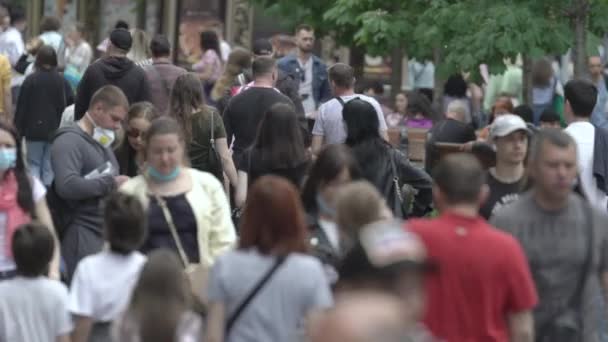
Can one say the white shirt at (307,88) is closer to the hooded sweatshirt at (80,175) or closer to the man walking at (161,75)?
the man walking at (161,75)

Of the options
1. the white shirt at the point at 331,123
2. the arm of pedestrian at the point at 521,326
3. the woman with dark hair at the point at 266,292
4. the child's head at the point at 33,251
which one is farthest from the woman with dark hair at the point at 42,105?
the arm of pedestrian at the point at 521,326

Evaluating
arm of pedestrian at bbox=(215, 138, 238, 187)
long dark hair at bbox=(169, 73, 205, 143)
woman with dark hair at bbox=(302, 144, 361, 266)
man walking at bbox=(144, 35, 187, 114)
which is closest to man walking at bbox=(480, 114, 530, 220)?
woman with dark hair at bbox=(302, 144, 361, 266)

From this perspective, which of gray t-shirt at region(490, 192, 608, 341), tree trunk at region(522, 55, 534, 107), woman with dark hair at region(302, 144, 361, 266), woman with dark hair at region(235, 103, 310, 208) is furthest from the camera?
tree trunk at region(522, 55, 534, 107)

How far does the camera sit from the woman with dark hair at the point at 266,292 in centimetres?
733

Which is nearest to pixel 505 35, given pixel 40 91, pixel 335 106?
pixel 335 106

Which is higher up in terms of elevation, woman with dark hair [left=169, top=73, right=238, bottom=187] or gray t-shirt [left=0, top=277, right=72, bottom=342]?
woman with dark hair [left=169, top=73, right=238, bottom=187]

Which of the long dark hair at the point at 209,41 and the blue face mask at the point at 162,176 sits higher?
the blue face mask at the point at 162,176

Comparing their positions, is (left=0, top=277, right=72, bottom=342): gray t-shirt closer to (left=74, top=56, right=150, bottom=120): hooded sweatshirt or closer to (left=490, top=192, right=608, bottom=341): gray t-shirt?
(left=490, top=192, right=608, bottom=341): gray t-shirt

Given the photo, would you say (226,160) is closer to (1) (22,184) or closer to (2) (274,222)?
(1) (22,184)

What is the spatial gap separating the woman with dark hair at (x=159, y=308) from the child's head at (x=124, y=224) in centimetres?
104

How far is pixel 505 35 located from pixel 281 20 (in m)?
6.19

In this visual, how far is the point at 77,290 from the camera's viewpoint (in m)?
8.22

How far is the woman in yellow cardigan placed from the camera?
900 cm

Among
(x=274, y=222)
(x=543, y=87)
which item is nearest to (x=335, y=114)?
(x=274, y=222)
